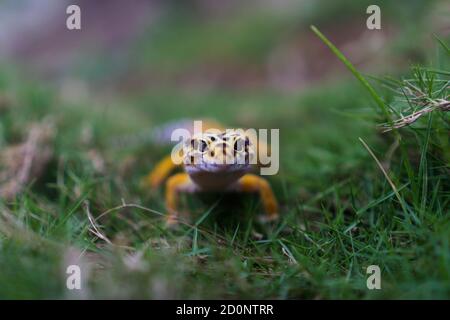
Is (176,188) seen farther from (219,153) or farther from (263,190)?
(219,153)

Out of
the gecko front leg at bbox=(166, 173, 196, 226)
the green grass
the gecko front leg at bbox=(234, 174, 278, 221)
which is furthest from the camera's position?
the gecko front leg at bbox=(166, 173, 196, 226)

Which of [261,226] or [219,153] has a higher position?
[219,153]

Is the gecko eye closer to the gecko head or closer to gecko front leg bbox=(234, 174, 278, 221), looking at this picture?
the gecko head

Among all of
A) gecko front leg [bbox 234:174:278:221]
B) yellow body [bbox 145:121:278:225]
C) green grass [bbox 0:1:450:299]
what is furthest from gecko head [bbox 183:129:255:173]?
gecko front leg [bbox 234:174:278:221]

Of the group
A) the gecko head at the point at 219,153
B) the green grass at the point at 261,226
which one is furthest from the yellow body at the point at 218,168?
the green grass at the point at 261,226

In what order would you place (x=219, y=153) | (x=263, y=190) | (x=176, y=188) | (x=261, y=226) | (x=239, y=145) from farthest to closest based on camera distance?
(x=176, y=188) < (x=263, y=190) < (x=261, y=226) < (x=239, y=145) < (x=219, y=153)

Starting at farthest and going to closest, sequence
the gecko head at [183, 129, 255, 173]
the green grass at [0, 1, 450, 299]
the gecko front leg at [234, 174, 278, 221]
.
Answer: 1. the gecko front leg at [234, 174, 278, 221]
2. the gecko head at [183, 129, 255, 173]
3. the green grass at [0, 1, 450, 299]

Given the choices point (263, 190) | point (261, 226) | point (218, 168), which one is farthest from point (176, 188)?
point (218, 168)
